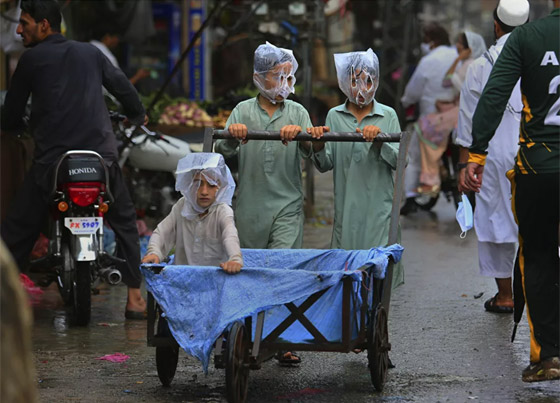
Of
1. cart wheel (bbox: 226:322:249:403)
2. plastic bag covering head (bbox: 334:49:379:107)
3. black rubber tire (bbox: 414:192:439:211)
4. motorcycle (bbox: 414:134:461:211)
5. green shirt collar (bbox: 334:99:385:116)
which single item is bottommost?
black rubber tire (bbox: 414:192:439:211)

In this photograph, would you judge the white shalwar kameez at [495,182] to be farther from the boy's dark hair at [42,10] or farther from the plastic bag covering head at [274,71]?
the boy's dark hair at [42,10]

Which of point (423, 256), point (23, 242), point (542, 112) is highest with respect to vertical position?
point (542, 112)

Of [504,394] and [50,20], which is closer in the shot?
[504,394]

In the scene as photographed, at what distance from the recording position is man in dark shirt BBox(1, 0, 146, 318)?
7.61 m

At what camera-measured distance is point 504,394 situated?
5.80 metres

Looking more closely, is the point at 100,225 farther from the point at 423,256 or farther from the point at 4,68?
the point at 4,68

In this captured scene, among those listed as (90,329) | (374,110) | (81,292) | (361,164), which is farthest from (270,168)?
(90,329)

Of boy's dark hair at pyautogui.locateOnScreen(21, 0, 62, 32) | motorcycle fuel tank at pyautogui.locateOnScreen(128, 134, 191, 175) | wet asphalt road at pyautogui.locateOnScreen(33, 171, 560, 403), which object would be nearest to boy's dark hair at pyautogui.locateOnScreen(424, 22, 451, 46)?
motorcycle fuel tank at pyautogui.locateOnScreen(128, 134, 191, 175)

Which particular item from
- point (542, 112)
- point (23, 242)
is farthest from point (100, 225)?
point (542, 112)

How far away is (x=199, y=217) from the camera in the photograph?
20.0ft

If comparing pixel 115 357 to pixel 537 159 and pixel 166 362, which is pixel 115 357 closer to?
pixel 166 362

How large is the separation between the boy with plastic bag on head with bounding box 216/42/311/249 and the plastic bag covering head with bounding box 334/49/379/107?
27 cm

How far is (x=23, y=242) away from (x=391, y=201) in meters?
2.40

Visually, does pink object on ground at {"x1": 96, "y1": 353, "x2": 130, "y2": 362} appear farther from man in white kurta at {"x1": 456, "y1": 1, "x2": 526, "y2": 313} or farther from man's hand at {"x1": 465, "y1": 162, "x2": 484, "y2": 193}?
man in white kurta at {"x1": 456, "y1": 1, "x2": 526, "y2": 313}
